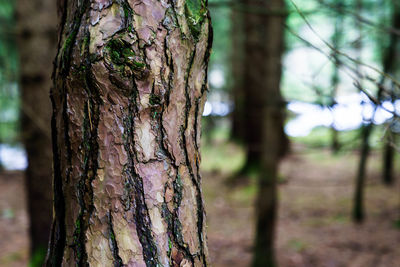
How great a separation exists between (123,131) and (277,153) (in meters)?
4.75

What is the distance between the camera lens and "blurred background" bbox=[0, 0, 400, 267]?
10.5 feet

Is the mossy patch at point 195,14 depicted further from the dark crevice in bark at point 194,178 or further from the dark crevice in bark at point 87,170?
the dark crevice in bark at point 87,170

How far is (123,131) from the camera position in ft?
3.49

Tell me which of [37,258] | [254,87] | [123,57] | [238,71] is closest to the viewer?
[123,57]

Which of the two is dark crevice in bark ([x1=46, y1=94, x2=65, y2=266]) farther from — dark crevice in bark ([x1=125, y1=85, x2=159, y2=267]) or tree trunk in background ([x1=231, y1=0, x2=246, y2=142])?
tree trunk in background ([x1=231, y1=0, x2=246, y2=142])

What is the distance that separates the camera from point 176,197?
3.68ft

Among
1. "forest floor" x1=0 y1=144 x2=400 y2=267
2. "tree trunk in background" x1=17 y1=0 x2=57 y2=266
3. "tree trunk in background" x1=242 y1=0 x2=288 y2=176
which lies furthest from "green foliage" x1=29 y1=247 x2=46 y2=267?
"tree trunk in background" x1=242 y1=0 x2=288 y2=176

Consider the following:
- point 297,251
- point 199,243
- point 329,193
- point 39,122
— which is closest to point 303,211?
point 329,193

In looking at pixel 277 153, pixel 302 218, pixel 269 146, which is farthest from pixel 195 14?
pixel 302 218

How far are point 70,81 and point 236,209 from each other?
797 cm

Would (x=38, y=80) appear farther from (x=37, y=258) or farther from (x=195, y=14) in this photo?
(x=195, y=14)

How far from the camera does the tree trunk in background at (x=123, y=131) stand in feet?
3.39

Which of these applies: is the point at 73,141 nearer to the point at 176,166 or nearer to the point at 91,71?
the point at 91,71

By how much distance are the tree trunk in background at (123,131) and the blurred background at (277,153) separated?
75cm
